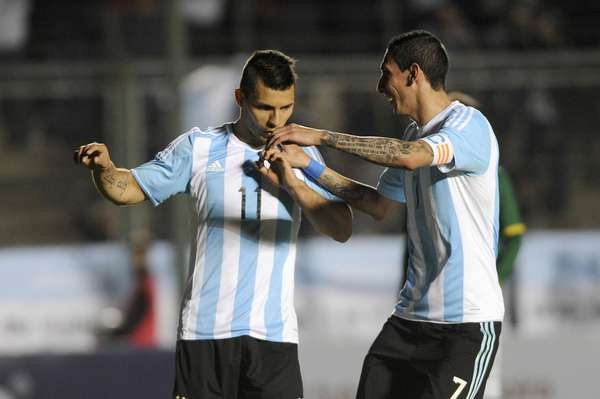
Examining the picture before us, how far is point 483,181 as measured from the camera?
14.7 ft

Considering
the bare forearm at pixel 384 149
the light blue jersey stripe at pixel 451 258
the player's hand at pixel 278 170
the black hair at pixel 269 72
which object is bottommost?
the light blue jersey stripe at pixel 451 258

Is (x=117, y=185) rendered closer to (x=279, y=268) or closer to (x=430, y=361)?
(x=279, y=268)

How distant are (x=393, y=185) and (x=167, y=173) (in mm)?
841

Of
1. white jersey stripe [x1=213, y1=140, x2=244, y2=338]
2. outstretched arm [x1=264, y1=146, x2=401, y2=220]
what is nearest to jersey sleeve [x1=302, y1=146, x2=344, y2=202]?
outstretched arm [x1=264, y1=146, x2=401, y2=220]

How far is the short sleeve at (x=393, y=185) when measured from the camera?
192 inches

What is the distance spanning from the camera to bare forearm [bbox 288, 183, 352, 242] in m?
4.63

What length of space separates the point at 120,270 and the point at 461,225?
657 centimetres

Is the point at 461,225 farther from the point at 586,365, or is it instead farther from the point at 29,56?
the point at 29,56

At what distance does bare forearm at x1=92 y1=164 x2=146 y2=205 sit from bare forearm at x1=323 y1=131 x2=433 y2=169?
30.3 inches

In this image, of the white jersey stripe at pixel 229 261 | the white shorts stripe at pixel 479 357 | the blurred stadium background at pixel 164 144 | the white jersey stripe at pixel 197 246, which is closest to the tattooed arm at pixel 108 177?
the white jersey stripe at pixel 197 246

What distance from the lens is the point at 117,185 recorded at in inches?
180

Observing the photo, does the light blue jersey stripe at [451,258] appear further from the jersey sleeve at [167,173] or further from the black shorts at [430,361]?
the jersey sleeve at [167,173]

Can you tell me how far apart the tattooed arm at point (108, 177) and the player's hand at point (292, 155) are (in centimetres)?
48

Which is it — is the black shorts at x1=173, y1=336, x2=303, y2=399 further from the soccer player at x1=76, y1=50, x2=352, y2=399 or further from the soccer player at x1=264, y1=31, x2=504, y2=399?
the soccer player at x1=264, y1=31, x2=504, y2=399
